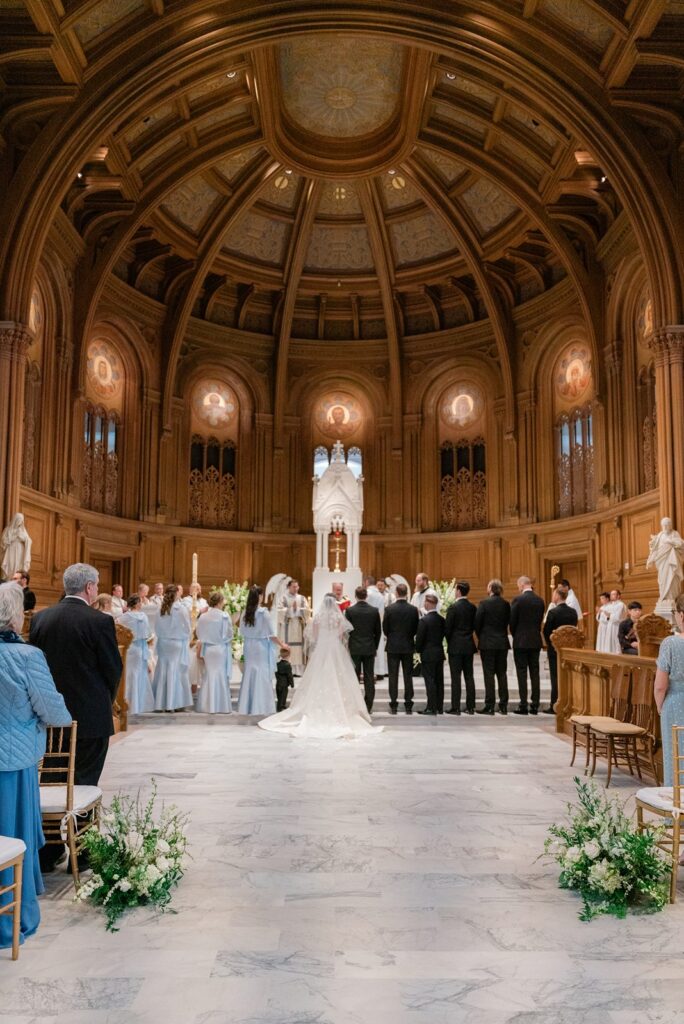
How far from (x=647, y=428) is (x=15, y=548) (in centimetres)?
1181

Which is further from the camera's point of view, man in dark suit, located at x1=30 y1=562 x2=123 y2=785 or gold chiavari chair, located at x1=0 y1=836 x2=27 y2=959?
man in dark suit, located at x1=30 y1=562 x2=123 y2=785

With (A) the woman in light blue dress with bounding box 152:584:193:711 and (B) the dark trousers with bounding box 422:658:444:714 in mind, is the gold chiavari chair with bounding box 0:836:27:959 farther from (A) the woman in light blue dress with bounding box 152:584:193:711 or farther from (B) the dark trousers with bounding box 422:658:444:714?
(B) the dark trousers with bounding box 422:658:444:714

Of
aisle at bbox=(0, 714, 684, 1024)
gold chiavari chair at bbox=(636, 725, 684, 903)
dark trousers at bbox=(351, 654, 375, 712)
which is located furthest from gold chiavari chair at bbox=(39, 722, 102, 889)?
dark trousers at bbox=(351, 654, 375, 712)

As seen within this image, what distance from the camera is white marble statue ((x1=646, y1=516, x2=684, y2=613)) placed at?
1252 centimetres

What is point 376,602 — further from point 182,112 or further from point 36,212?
point 182,112

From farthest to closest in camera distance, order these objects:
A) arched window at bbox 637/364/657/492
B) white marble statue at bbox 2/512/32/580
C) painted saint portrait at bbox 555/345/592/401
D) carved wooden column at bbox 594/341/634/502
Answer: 1. painted saint portrait at bbox 555/345/592/401
2. carved wooden column at bbox 594/341/634/502
3. arched window at bbox 637/364/657/492
4. white marble statue at bbox 2/512/32/580

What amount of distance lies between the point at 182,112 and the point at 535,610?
12.0 metres

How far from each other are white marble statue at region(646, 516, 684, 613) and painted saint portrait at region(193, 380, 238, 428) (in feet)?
42.1

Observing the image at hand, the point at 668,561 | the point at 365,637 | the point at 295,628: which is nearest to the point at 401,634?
the point at 365,637

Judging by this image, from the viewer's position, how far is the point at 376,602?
13.4 metres

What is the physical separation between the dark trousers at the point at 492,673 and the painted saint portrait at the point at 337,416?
12.8m

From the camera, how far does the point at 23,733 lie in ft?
12.3

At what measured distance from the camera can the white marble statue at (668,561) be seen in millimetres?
12523

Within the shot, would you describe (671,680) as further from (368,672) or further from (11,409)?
(11,409)
